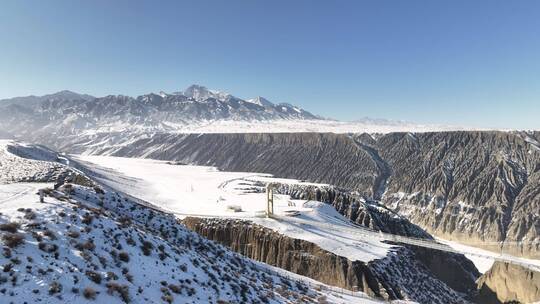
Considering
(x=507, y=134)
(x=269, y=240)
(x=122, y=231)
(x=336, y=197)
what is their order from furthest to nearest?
(x=507, y=134)
(x=336, y=197)
(x=269, y=240)
(x=122, y=231)

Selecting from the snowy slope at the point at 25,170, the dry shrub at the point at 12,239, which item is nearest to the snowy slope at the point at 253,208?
the snowy slope at the point at 25,170

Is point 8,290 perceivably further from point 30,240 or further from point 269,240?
point 269,240

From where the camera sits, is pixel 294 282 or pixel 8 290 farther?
pixel 294 282

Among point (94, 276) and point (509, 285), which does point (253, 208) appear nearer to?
point (509, 285)

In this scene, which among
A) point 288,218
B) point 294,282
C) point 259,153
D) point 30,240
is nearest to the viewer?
point 30,240

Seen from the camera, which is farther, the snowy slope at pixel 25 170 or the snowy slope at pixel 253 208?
the snowy slope at pixel 253 208

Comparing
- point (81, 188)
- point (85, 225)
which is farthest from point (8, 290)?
point (81, 188)

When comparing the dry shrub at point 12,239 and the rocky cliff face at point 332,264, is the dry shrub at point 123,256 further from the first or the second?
the rocky cliff face at point 332,264
